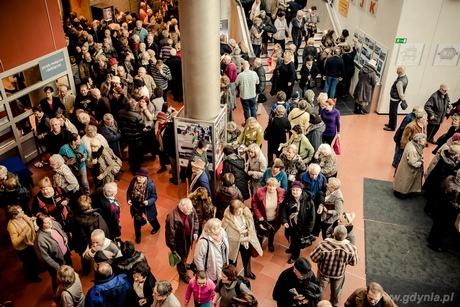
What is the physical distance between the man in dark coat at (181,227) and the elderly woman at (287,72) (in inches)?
→ 231

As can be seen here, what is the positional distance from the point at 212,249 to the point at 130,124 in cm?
352

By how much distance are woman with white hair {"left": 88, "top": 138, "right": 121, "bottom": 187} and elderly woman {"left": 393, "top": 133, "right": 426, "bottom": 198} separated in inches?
203

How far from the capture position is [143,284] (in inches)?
182

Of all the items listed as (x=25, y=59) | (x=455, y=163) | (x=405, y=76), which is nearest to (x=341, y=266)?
(x=455, y=163)

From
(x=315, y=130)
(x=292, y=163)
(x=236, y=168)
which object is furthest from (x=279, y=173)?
(x=315, y=130)

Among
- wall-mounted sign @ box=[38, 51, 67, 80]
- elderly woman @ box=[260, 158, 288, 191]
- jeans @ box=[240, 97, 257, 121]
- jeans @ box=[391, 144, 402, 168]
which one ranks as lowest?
jeans @ box=[391, 144, 402, 168]

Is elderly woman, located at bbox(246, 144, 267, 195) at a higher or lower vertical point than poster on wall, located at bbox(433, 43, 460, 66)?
lower

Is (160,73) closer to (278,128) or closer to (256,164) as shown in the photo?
(278,128)

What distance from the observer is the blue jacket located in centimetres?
443

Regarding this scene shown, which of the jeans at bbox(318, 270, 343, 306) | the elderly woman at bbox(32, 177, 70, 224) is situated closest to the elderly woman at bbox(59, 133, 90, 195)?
the elderly woman at bbox(32, 177, 70, 224)

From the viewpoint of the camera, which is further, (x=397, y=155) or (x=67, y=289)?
(x=397, y=155)

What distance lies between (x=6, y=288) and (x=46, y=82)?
476 centimetres

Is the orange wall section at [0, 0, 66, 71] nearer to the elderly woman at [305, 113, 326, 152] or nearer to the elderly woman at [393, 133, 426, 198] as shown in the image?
the elderly woman at [305, 113, 326, 152]

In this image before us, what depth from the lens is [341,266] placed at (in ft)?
16.5
